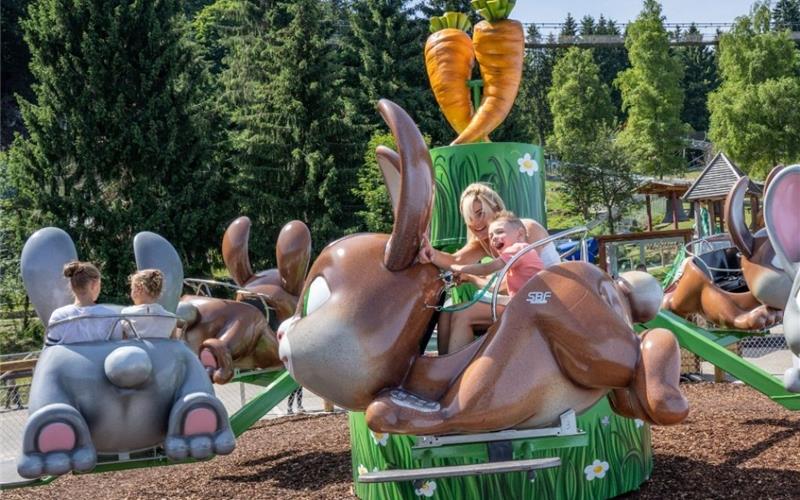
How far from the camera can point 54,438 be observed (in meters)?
3.70

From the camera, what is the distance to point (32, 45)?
2255 centimetres

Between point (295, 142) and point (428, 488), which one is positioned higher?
point (295, 142)

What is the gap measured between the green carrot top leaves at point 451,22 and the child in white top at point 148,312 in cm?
296

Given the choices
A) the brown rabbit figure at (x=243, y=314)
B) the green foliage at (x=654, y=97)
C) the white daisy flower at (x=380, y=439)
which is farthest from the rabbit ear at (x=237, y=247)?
the green foliage at (x=654, y=97)

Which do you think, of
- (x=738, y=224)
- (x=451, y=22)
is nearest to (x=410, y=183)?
(x=451, y=22)

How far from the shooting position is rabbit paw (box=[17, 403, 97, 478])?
3668mm

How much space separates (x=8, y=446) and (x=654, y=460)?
7.06 meters

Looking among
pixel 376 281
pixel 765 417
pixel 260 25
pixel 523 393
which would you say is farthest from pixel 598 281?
pixel 260 25

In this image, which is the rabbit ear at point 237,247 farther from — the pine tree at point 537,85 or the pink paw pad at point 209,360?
the pine tree at point 537,85

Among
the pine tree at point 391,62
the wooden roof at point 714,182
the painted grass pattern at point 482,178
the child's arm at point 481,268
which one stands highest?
the pine tree at point 391,62

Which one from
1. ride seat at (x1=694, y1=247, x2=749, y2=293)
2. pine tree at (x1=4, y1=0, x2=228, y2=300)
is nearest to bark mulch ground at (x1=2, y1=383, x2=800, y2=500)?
ride seat at (x1=694, y1=247, x2=749, y2=293)

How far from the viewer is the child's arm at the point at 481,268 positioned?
3.81 metres

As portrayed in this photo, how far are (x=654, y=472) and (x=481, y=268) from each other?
237 centimetres

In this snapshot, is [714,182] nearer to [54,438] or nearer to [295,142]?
[295,142]
